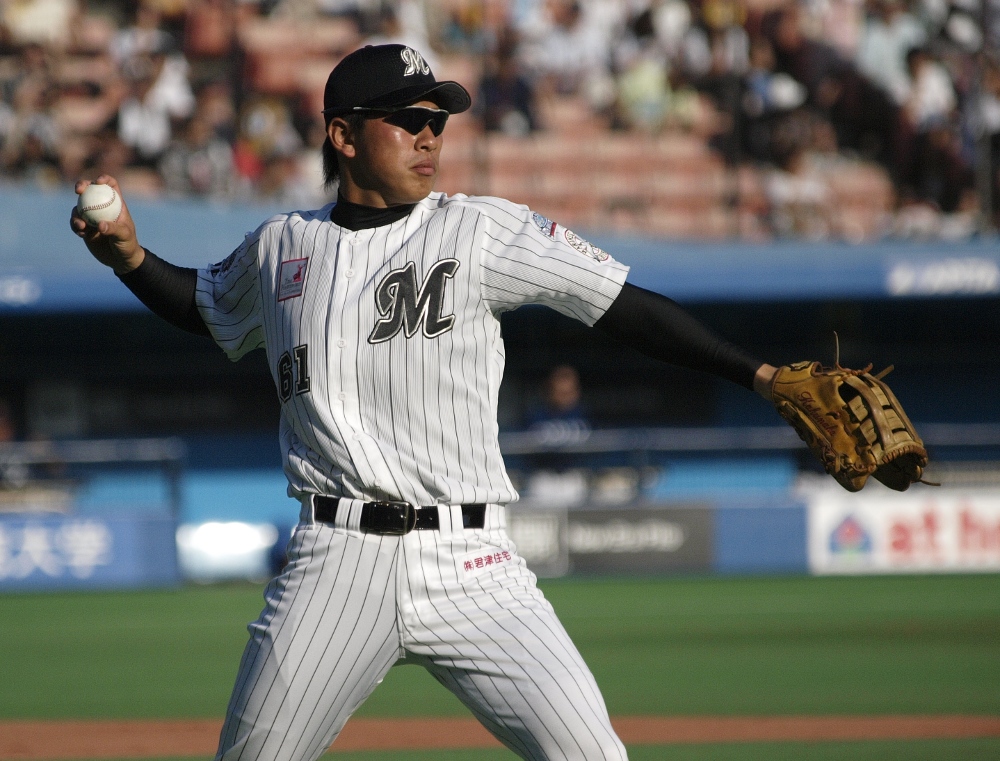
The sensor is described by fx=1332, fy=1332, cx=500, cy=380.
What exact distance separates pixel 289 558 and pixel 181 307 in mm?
704

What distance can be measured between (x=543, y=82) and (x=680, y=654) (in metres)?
7.97

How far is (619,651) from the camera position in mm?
7621

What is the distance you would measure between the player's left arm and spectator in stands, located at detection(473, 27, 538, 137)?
1101cm

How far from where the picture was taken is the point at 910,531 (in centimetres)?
1151

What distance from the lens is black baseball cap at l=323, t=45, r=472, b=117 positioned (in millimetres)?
2809

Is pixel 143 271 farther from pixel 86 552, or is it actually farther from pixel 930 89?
pixel 930 89

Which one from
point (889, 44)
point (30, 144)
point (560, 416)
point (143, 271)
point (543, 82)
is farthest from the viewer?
point (543, 82)

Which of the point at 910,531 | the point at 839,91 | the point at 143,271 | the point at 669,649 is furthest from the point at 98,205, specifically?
the point at 839,91

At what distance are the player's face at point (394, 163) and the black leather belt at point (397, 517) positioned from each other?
2.16ft

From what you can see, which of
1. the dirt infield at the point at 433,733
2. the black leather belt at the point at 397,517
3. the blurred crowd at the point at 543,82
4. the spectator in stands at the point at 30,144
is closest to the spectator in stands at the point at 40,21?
the blurred crowd at the point at 543,82

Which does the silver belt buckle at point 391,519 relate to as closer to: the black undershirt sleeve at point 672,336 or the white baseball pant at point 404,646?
the white baseball pant at point 404,646

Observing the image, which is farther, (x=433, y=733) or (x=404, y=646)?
(x=433, y=733)

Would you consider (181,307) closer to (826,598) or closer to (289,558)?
(289,558)

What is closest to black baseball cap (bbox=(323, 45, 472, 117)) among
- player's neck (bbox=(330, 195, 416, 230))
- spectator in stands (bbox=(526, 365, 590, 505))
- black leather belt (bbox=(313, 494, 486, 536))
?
player's neck (bbox=(330, 195, 416, 230))
